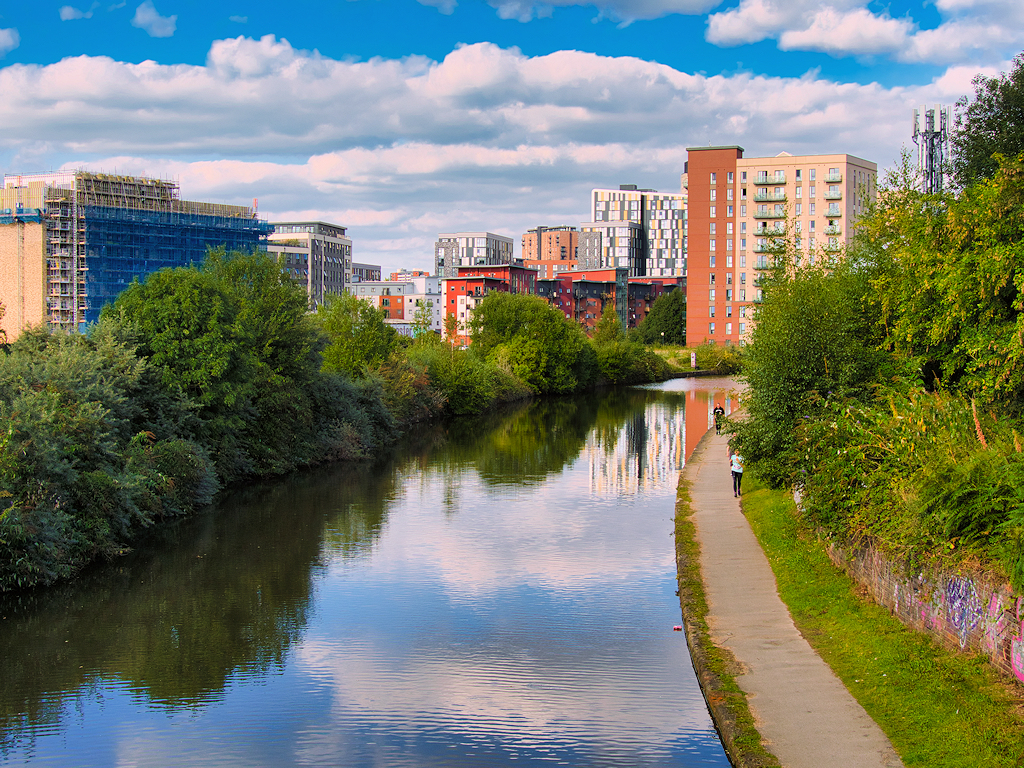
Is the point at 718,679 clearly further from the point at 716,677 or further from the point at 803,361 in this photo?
the point at 803,361

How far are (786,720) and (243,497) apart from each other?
74.4 ft

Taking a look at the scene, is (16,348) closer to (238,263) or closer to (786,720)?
(238,263)

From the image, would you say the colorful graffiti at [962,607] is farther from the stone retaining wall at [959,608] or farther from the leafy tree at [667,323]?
the leafy tree at [667,323]

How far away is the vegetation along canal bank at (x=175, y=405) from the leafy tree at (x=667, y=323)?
86.6 m

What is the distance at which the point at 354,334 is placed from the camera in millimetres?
51594

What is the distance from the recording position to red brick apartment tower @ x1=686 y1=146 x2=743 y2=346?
11431 cm

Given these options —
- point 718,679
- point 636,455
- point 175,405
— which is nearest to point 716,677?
point 718,679

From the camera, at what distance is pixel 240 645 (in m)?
16.0

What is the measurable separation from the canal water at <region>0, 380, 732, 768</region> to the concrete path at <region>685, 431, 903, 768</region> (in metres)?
0.84

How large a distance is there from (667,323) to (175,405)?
369ft

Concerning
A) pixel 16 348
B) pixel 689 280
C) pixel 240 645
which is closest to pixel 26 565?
pixel 240 645

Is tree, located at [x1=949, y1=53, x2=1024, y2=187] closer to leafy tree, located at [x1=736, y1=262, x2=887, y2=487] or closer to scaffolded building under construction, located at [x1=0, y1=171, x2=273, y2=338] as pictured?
leafy tree, located at [x1=736, y1=262, x2=887, y2=487]

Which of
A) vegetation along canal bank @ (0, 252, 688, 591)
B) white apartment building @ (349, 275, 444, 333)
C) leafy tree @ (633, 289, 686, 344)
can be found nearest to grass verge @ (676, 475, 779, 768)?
vegetation along canal bank @ (0, 252, 688, 591)

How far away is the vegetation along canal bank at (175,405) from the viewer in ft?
65.0
